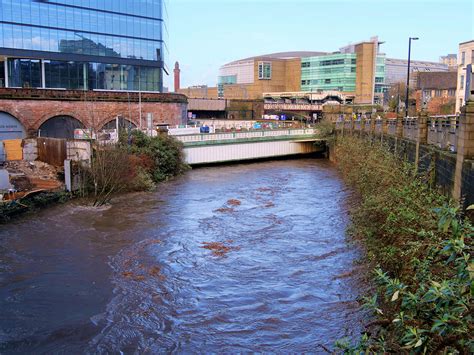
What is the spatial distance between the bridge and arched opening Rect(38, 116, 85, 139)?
11.6 m

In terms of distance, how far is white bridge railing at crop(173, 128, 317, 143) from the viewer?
1546 inches

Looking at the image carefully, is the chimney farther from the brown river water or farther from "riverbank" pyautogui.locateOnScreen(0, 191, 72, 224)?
the brown river water

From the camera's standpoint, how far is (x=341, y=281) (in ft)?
45.6

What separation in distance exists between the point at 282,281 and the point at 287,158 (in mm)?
34079

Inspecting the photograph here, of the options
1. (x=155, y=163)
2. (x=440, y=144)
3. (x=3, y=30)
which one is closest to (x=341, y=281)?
(x=440, y=144)

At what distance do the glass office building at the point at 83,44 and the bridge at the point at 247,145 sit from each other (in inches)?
550

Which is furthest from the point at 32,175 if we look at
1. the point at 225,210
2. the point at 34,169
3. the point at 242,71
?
the point at 242,71

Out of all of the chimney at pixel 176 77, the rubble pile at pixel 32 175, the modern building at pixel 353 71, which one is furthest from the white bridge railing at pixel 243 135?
the chimney at pixel 176 77

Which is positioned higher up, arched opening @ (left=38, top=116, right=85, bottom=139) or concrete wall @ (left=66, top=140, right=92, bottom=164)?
arched opening @ (left=38, top=116, right=85, bottom=139)

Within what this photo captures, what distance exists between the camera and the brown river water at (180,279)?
10.9m

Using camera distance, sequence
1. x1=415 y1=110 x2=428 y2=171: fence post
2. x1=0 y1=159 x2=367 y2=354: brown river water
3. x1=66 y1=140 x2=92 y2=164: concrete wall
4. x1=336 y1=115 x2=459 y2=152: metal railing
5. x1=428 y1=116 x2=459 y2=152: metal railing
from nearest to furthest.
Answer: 1. x1=0 y1=159 x2=367 y2=354: brown river water
2. x1=428 y1=116 x2=459 y2=152: metal railing
3. x1=336 y1=115 x2=459 y2=152: metal railing
4. x1=415 y1=110 x2=428 y2=171: fence post
5. x1=66 y1=140 x2=92 y2=164: concrete wall

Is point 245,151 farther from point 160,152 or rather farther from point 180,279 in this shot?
point 180,279

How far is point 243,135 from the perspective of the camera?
142 feet

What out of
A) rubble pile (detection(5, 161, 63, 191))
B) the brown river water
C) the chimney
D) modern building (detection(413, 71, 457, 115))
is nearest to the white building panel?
the chimney
